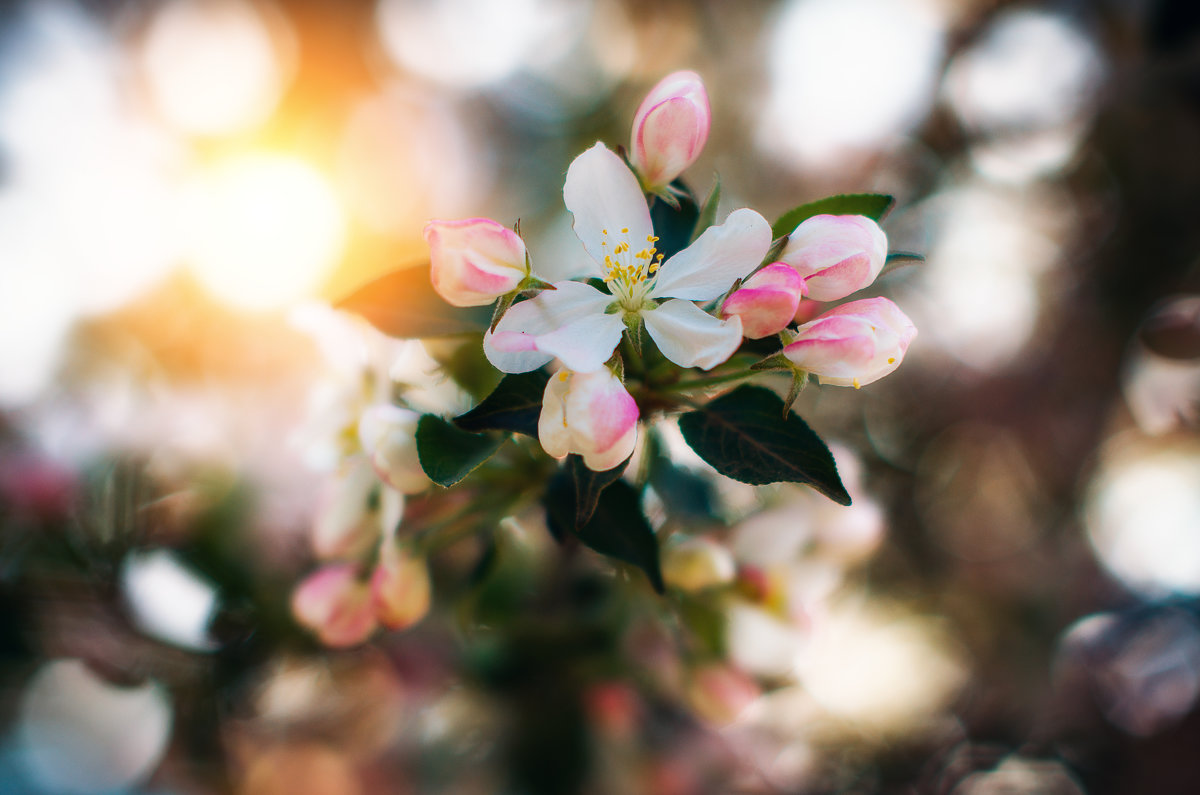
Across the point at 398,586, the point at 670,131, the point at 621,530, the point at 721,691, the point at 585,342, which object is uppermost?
the point at 670,131

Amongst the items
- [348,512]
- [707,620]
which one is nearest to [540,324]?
[348,512]

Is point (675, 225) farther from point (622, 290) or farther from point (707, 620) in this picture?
point (707, 620)

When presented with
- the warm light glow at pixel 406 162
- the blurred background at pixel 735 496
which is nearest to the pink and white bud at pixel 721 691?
the blurred background at pixel 735 496

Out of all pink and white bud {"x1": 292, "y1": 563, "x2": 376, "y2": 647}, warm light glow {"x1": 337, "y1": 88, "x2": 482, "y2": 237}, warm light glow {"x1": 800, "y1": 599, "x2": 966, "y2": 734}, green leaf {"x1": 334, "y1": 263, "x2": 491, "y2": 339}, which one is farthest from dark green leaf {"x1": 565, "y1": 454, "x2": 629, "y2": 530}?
warm light glow {"x1": 337, "y1": 88, "x2": 482, "y2": 237}

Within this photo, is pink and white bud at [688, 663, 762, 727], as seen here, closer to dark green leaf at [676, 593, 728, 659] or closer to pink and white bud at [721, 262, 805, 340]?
dark green leaf at [676, 593, 728, 659]

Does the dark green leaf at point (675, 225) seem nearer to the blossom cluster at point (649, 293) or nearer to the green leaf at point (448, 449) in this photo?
the blossom cluster at point (649, 293)

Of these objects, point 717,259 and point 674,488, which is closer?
point 717,259

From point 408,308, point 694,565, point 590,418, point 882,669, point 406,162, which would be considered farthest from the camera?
point 406,162

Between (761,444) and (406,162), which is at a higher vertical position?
(406,162)
